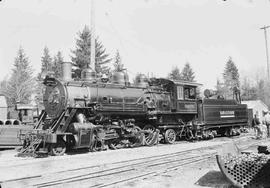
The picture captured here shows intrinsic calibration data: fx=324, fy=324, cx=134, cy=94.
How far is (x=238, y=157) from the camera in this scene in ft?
22.8

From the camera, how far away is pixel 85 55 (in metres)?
42.8

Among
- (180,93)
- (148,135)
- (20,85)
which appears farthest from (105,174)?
(20,85)

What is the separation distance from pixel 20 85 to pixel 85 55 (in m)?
11.9

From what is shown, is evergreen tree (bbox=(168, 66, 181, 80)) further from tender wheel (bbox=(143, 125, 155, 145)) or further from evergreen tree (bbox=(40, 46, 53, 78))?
tender wheel (bbox=(143, 125, 155, 145))

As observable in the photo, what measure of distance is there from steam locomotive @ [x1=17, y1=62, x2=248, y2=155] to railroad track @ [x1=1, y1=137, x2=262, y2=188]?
3.95m

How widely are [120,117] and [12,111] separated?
31.7ft

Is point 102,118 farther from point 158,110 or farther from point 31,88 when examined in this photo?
point 31,88

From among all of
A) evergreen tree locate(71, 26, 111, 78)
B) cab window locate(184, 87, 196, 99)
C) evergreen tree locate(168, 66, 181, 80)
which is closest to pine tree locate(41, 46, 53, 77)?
evergreen tree locate(71, 26, 111, 78)

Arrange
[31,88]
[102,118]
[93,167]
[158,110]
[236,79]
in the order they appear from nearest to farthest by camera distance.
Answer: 1. [93,167]
2. [102,118]
3. [158,110]
4. [31,88]
5. [236,79]

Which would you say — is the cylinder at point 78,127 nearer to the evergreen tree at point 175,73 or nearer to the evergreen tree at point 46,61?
the evergreen tree at point 46,61

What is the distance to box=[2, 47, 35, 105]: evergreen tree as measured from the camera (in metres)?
46.9

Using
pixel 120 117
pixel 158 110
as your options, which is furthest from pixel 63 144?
pixel 158 110

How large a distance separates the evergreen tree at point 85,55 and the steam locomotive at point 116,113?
2468cm

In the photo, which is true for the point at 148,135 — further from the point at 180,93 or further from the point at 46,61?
the point at 46,61
